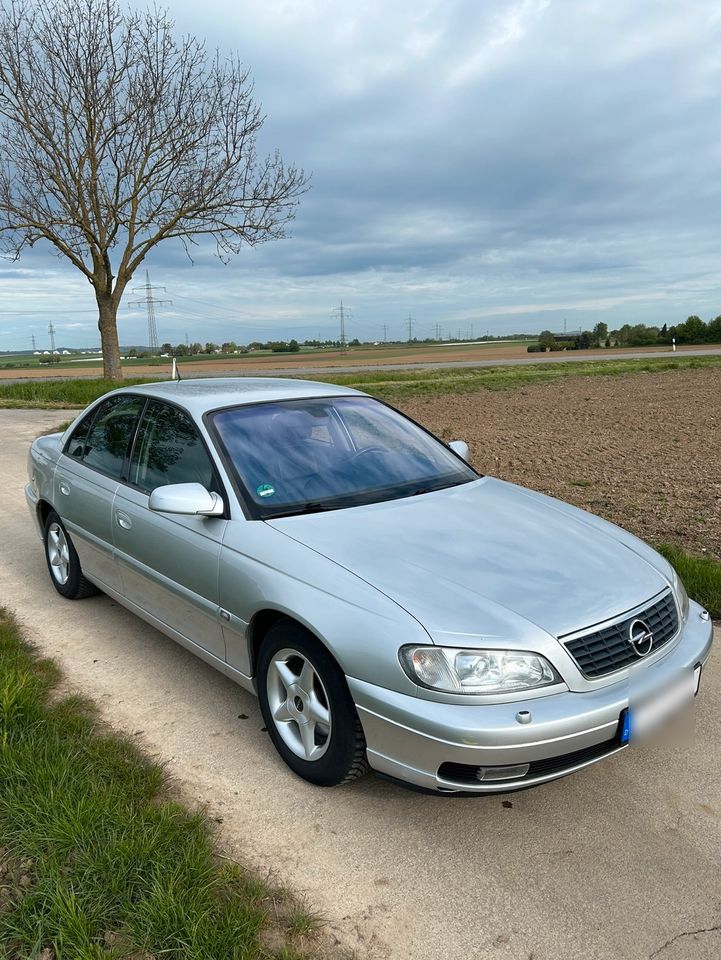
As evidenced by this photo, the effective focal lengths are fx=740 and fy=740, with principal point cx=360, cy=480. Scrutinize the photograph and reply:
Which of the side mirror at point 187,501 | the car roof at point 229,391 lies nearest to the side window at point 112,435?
the car roof at point 229,391

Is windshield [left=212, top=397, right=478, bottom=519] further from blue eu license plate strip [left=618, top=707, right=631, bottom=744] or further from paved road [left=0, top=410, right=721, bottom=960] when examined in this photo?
blue eu license plate strip [left=618, top=707, right=631, bottom=744]

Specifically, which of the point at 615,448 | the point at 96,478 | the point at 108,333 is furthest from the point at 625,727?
the point at 108,333

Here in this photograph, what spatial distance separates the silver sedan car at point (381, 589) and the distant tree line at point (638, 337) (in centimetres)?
6344

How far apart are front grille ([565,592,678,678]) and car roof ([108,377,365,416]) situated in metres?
2.08

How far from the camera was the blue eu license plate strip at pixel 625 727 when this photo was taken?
2.48 metres

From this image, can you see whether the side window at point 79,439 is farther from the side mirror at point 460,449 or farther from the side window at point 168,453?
the side mirror at point 460,449

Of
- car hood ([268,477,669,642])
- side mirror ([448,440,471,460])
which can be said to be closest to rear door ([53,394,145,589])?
car hood ([268,477,669,642])

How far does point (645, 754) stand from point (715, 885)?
29.3 inches

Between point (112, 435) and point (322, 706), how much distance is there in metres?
2.38

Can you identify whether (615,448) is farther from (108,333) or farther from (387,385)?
(108,333)

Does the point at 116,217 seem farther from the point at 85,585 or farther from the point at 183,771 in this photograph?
the point at 183,771

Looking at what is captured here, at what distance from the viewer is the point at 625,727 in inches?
98.1

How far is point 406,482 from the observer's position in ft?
11.9

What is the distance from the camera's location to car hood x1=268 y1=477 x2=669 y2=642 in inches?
99.1
